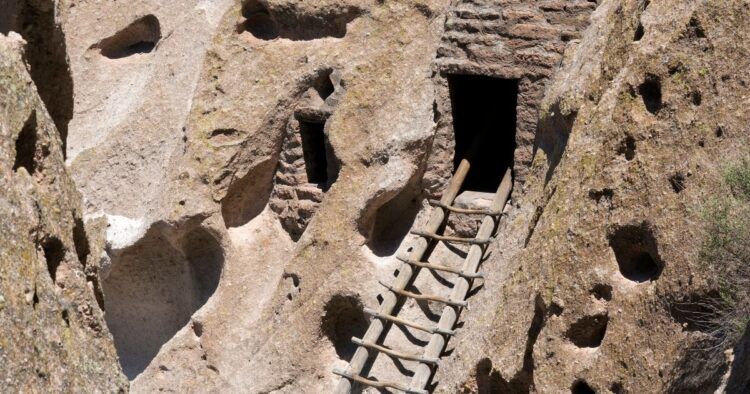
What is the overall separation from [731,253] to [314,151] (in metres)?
4.53

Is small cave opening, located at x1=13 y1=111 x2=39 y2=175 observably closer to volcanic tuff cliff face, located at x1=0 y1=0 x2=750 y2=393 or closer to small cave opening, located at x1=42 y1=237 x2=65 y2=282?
volcanic tuff cliff face, located at x1=0 y1=0 x2=750 y2=393

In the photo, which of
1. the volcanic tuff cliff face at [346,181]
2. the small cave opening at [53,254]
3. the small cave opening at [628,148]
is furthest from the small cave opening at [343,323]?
the small cave opening at [53,254]

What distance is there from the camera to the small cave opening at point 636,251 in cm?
632

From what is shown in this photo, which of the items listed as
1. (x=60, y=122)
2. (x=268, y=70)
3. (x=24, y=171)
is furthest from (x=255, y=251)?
(x=24, y=171)

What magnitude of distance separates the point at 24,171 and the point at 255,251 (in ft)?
18.5

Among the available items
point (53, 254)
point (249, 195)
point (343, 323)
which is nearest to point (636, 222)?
point (53, 254)

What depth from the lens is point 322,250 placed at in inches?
360

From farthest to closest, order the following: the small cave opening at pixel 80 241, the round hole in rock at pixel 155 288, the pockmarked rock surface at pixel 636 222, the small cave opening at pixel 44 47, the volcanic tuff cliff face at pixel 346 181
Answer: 1. the round hole in rock at pixel 155 288
2. the pockmarked rock surface at pixel 636 222
3. the volcanic tuff cliff face at pixel 346 181
4. the small cave opening at pixel 44 47
5. the small cave opening at pixel 80 241

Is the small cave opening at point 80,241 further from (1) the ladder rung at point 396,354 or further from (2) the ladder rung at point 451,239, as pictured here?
(2) the ladder rung at point 451,239

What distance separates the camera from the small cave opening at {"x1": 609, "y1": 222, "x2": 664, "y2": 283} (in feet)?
20.7

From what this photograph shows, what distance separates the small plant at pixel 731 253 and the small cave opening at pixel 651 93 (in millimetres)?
659

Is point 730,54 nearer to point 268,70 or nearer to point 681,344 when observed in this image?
point 681,344

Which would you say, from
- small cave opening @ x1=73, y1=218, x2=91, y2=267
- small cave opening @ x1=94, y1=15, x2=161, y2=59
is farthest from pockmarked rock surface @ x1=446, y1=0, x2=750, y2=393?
small cave opening @ x1=94, y1=15, x2=161, y2=59

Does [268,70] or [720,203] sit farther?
[268,70]
